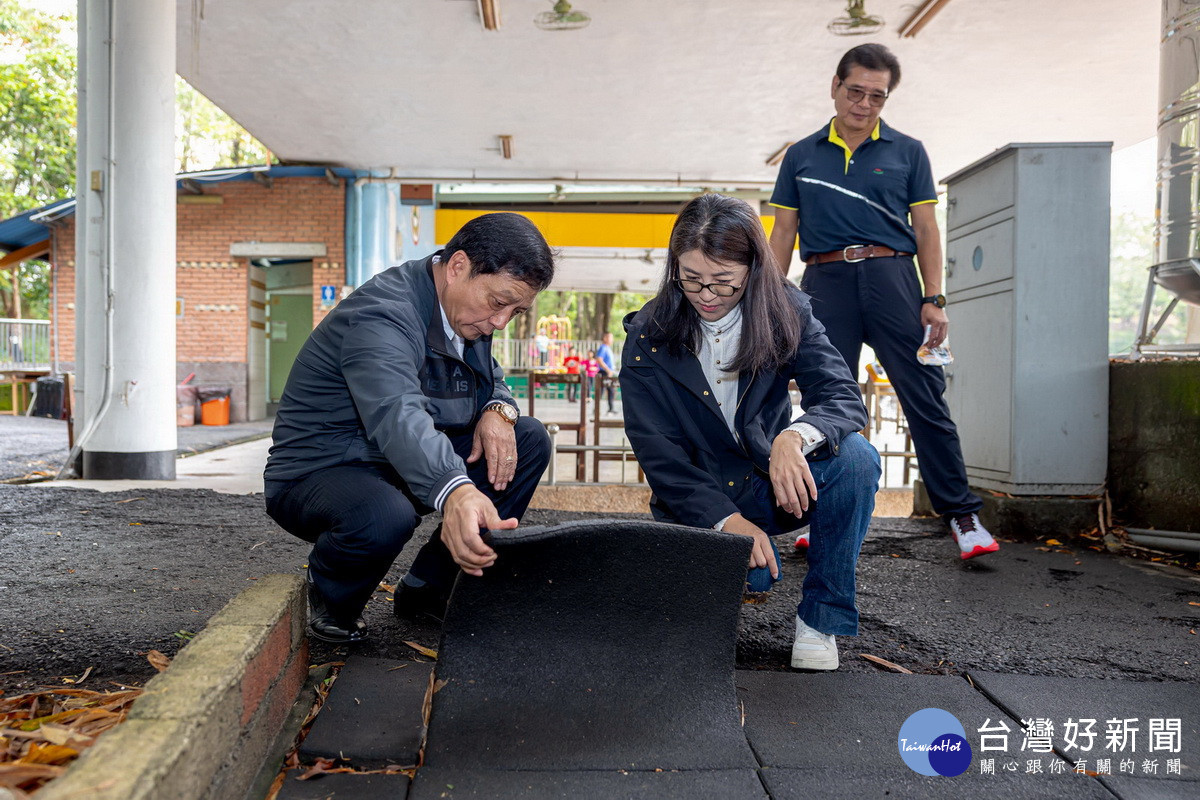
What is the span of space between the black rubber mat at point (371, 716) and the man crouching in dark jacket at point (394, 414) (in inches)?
9.1

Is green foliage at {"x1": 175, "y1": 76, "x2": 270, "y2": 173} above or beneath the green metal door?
above

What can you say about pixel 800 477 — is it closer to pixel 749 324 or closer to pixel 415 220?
pixel 749 324

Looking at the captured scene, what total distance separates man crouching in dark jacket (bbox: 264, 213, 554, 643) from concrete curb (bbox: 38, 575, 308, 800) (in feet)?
0.72

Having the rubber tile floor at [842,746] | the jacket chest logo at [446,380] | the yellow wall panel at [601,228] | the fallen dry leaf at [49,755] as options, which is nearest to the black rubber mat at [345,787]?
the rubber tile floor at [842,746]

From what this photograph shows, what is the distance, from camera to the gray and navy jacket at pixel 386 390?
1.70 m

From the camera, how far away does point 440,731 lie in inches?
62.1

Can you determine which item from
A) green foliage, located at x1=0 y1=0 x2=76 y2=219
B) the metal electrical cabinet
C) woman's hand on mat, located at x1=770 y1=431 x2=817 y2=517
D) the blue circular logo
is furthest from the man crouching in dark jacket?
green foliage, located at x1=0 y1=0 x2=76 y2=219

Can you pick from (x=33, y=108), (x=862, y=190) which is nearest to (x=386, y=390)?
→ (x=862, y=190)

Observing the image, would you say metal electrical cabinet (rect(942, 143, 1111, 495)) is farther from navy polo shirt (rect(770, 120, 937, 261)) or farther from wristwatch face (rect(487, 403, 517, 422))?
wristwatch face (rect(487, 403, 517, 422))

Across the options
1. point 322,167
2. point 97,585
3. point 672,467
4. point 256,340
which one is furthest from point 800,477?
point 256,340

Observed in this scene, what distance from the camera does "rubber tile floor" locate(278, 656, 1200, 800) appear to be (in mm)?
1494

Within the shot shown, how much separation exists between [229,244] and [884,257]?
40.3 feet

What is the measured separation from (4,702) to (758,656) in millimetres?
1722

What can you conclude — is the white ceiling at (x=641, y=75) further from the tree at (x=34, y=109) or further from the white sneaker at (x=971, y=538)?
the tree at (x=34, y=109)
